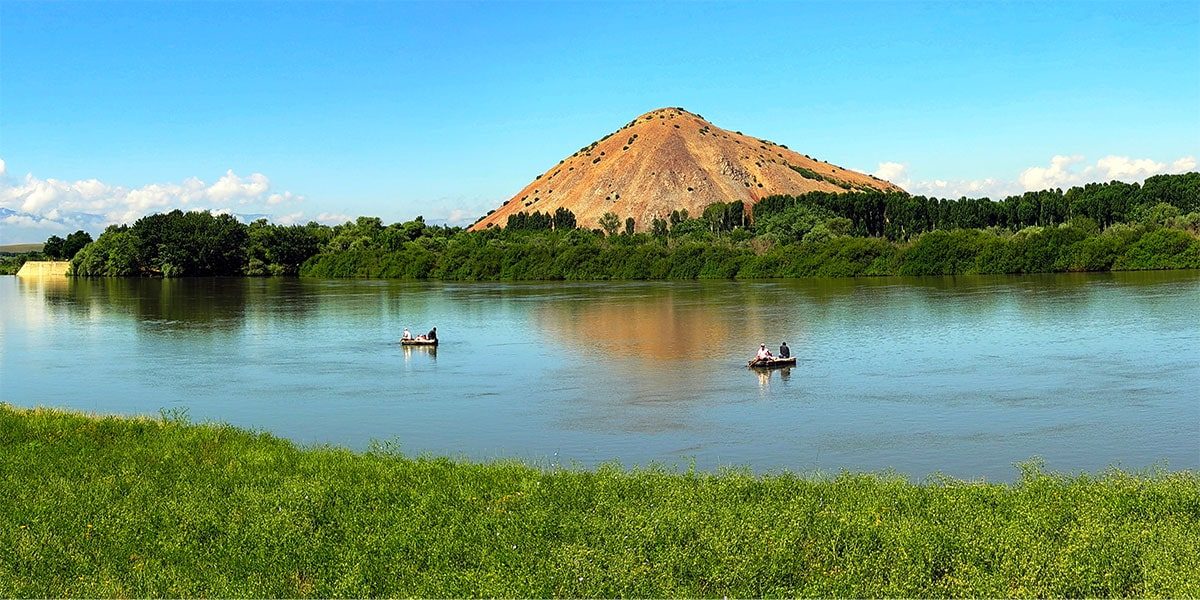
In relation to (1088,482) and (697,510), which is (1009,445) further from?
(697,510)

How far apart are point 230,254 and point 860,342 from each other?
10254 centimetres

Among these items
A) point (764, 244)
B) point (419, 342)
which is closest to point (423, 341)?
point (419, 342)

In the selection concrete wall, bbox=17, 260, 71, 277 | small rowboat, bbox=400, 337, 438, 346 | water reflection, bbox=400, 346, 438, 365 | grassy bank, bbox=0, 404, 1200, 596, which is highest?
concrete wall, bbox=17, 260, 71, 277

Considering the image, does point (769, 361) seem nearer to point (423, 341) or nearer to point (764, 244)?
point (423, 341)

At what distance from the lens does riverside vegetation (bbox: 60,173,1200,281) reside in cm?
9056

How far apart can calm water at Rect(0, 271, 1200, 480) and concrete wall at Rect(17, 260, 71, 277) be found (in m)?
84.6

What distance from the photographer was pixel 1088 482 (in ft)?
45.6

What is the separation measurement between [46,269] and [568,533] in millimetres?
148750

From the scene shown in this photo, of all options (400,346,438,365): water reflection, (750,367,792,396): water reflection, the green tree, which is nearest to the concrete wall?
the green tree

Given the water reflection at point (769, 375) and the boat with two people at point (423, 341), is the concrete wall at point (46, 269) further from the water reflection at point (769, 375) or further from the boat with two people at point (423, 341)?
the water reflection at point (769, 375)

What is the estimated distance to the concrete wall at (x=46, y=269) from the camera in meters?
137

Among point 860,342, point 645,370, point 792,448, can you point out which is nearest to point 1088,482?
point 792,448

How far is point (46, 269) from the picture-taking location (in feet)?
460

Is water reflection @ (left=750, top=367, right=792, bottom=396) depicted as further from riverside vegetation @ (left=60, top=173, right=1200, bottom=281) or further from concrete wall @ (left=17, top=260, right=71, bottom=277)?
concrete wall @ (left=17, top=260, right=71, bottom=277)
